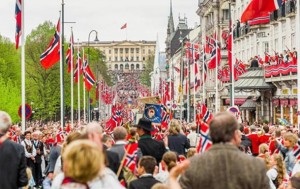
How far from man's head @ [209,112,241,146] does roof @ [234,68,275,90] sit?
143ft

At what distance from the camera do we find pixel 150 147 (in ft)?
42.7

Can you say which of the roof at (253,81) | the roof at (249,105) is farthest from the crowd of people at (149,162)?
the roof at (249,105)

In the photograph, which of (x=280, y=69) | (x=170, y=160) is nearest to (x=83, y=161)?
(x=170, y=160)

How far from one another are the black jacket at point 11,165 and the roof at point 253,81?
133 feet

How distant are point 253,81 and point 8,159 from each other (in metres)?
42.0

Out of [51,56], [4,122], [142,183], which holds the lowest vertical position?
[142,183]

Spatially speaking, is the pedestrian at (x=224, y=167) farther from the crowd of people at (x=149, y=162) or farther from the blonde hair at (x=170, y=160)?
the blonde hair at (x=170, y=160)

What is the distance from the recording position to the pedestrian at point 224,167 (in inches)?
255

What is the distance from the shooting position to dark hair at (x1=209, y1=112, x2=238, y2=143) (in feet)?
21.6

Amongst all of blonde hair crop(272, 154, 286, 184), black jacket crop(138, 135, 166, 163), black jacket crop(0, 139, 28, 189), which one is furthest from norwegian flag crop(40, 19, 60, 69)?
black jacket crop(0, 139, 28, 189)

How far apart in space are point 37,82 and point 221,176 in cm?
7618

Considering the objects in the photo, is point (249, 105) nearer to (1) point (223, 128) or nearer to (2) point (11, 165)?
(2) point (11, 165)

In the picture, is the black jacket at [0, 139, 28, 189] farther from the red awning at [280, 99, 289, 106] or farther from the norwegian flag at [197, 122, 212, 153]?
the red awning at [280, 99, 289, 106]

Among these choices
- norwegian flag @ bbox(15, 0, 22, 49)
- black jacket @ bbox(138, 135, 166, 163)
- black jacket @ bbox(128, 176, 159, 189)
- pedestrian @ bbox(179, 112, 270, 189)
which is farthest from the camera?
norwegian flag @ bbox(15, 0, 22, 49)
